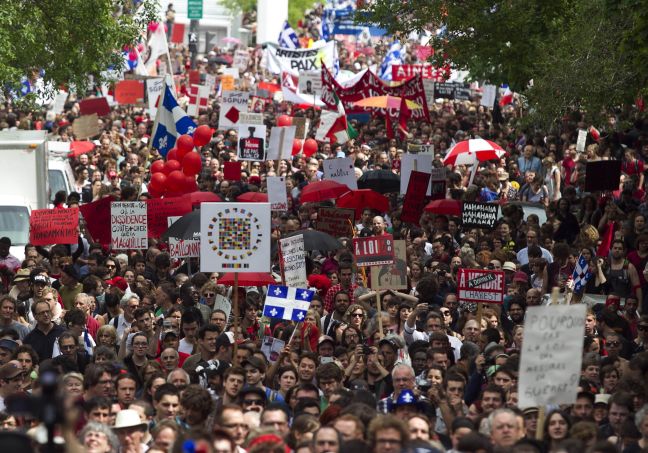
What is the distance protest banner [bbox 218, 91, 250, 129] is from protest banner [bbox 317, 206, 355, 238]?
40.1ft

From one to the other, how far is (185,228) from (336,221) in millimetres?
2621

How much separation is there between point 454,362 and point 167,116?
13660mm

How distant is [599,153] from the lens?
2606cm

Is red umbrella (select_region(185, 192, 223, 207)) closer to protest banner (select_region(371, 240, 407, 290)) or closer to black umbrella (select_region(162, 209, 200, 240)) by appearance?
black umbrella (select_region(162, 209, 200, 240))

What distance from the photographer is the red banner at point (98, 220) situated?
20297mm

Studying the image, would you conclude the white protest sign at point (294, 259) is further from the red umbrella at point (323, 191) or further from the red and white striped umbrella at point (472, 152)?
the red and white striped umbrella at point (472, 152)

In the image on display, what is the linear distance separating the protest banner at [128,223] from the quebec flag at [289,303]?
4787 millimetres

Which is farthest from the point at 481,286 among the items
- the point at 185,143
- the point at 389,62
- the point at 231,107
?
the point at 389,62

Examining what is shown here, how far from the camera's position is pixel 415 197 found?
2195 cm

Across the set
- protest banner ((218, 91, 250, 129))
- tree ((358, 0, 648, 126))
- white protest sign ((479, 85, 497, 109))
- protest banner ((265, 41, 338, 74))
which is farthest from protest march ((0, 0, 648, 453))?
protest banner ((265, 41, 338, 74))

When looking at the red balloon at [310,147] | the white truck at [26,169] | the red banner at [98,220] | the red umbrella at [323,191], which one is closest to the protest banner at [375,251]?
the red banner at [98,220]

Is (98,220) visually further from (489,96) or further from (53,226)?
(489,96)

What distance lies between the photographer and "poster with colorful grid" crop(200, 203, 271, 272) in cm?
1452

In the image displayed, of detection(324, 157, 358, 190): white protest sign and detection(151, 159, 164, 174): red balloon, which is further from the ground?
detection(324, 157, 358, 190): white protest sign
